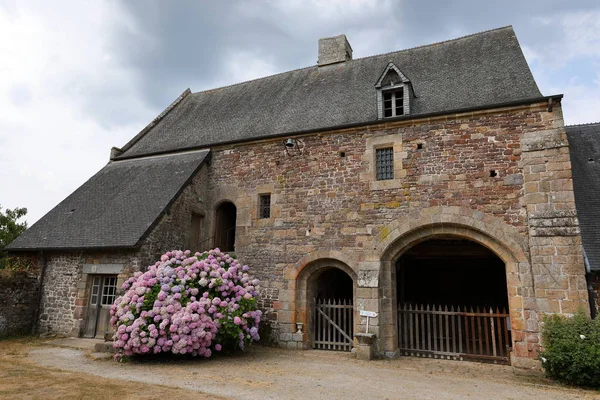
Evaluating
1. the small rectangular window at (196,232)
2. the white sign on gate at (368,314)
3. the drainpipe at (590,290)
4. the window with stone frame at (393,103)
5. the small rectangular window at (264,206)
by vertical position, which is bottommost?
the white sign on gate at (368,314)

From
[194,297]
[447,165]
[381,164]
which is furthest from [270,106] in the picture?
[194,297]

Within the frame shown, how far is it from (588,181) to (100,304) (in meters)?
12.9

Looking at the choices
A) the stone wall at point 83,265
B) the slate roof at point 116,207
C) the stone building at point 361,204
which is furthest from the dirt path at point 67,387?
the slate roof at point 116,207

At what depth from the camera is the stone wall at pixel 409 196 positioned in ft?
25.8

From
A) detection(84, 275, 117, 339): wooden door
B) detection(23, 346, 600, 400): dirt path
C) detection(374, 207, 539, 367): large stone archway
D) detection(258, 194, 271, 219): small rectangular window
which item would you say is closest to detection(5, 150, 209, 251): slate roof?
detection(84, 275, 117, 339): wooden door

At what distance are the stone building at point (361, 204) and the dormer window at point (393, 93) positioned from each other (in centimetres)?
4

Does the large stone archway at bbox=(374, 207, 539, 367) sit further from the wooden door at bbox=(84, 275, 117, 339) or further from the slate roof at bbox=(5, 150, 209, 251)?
the wooden door at bbox=(84, 275, 117, 339)

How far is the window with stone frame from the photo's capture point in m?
10.3

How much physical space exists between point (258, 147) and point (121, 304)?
5.60 m

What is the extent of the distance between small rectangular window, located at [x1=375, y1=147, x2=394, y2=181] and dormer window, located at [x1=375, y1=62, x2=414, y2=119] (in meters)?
0.95

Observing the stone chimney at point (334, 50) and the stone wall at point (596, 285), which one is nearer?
the stone wall at point (596, 285)

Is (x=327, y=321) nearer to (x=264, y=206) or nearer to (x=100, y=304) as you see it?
(x=264, y=206)

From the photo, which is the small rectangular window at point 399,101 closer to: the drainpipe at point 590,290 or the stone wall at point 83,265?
the drainpipe at point 590,290

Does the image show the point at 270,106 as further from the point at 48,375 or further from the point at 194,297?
the point at 48,375
